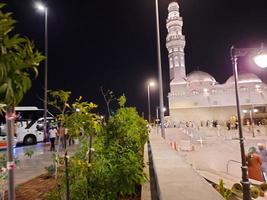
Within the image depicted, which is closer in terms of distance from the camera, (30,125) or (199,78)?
(30,125)

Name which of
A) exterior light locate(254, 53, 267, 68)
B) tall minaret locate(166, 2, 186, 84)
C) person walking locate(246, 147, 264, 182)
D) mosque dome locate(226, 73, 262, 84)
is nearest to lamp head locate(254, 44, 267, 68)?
exterior light locate(254, 53, 267, 68)

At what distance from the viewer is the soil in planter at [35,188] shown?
6275 millimetres

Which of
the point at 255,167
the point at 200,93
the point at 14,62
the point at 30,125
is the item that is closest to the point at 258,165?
the point at 255,167

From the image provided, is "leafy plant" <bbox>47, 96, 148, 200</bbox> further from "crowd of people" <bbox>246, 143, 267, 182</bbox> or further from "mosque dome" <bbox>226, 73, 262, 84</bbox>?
"mosque dome" <bbox>226, 73, 262, 84</bbox>

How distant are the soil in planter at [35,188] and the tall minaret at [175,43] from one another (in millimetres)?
64060

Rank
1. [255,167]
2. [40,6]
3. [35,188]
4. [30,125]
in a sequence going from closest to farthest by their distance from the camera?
[35,188] < [255,167] < [40,6] < [30,125]

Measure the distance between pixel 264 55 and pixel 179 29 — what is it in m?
65.8

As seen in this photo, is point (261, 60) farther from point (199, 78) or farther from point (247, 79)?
point (199, 78)

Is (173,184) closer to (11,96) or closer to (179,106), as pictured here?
(11,96)

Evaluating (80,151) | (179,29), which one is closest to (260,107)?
(179,29)

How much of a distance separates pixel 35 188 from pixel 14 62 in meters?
6.23

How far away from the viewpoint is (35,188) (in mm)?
7137

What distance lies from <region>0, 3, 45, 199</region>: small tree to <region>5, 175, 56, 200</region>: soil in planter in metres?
4.93

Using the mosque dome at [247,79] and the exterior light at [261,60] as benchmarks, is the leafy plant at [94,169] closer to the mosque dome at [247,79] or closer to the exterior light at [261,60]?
the exterior light at [261,60]
